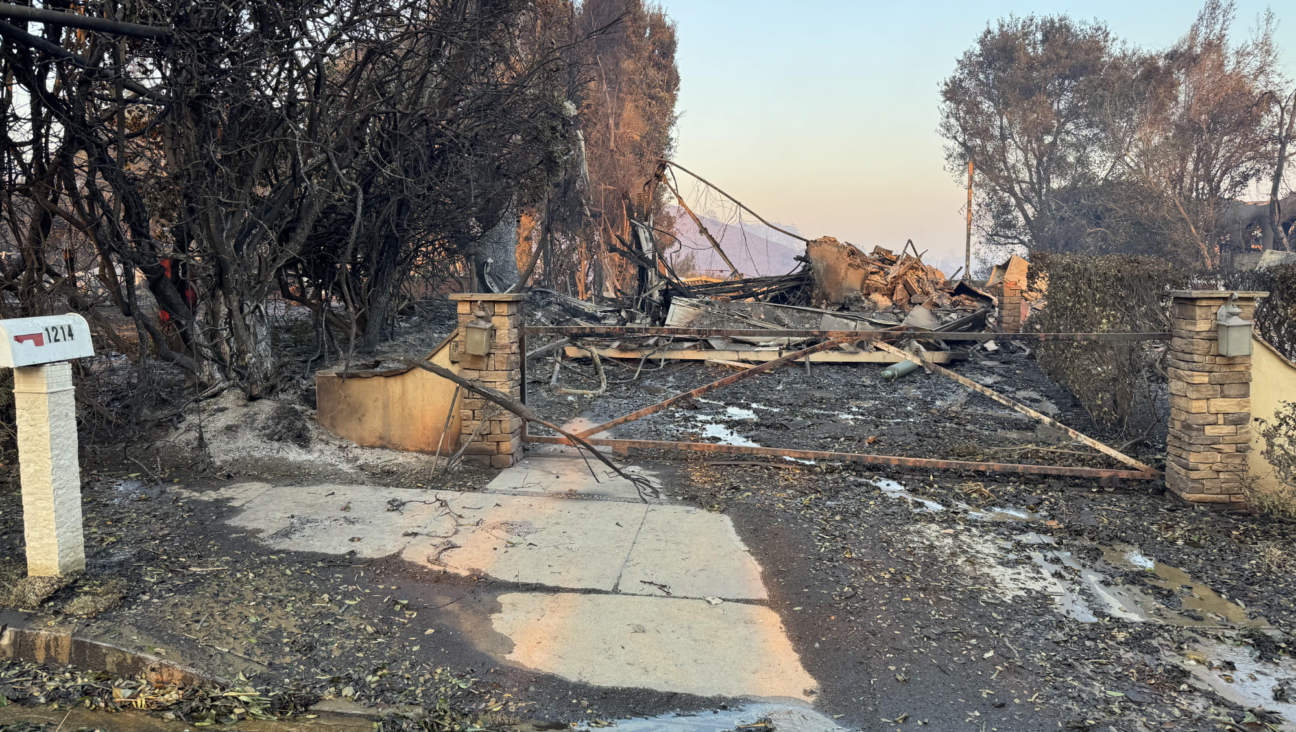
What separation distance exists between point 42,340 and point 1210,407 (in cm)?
702

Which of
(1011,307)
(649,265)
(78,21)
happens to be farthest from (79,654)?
(1011,307)

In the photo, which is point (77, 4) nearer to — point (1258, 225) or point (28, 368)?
point (28, 368)

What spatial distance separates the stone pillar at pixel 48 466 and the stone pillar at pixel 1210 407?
6.76 metres

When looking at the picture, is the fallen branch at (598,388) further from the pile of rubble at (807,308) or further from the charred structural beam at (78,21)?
the charred structural beam at (78,21)

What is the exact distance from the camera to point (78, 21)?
5.09 meters

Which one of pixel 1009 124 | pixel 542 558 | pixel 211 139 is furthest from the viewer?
pixel 1009 124

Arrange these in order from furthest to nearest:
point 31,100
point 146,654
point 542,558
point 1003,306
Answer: point 1003,306 → point 31,100 → point 542,558 → point 146,654

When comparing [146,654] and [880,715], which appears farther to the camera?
[146,654]

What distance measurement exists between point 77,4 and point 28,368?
445 centimetres

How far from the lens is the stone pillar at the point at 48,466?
367 cm

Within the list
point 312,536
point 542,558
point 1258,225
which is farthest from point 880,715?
point 1258,225

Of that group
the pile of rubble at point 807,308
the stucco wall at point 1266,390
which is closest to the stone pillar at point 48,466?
the stucco wall at point 1266,390

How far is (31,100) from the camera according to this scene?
20.6 feet

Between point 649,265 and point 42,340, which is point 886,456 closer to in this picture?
point 42,340
